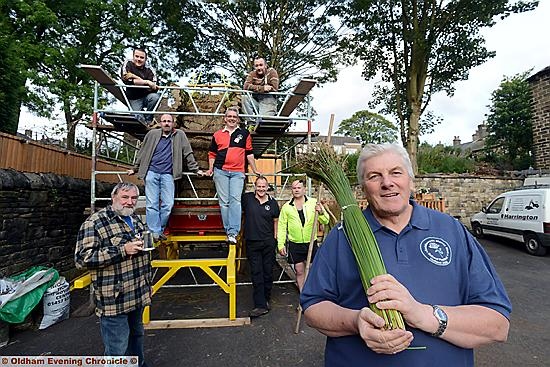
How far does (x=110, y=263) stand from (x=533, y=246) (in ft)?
34.2

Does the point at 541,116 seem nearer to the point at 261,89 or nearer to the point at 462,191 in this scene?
the point at 462,191

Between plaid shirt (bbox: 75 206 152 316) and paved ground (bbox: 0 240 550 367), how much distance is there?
121 centimetres

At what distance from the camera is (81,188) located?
→ 7.27 meters

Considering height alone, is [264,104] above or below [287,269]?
above

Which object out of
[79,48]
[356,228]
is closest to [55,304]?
[356,228]

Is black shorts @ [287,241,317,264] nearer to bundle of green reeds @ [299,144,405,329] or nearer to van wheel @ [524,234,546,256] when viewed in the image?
bundle of green reeds @ [299,144,405,329]

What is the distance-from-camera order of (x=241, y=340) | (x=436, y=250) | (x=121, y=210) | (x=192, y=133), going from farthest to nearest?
(x=192, y=133), (x=241, y=340), (x=121, y=210), (x=436, y=250)

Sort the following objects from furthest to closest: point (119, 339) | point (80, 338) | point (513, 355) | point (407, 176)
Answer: point (80, 338)
point (513, 355)
point (119, 339)
point (407, 176)

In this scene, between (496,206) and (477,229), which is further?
(477,229)

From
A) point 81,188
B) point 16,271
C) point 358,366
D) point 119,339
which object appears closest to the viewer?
point 358,366

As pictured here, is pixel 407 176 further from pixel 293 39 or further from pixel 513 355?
pixel 293 39

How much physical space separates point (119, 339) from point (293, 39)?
13.2 metres

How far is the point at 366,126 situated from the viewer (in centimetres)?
Answer: 4903

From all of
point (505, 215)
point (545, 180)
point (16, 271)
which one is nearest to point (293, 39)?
point (505, 215)
